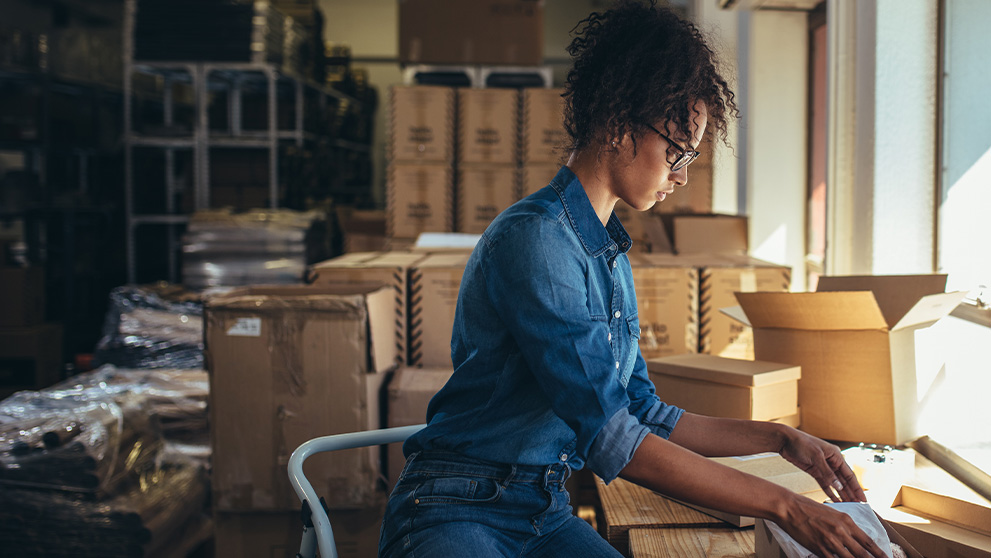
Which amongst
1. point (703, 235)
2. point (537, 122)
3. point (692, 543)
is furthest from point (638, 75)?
point (537, 122)

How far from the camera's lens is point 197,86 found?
4910 mm

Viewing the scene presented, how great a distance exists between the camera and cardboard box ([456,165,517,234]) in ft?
13.3

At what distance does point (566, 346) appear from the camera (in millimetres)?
998

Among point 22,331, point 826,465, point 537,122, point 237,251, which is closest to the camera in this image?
point 826,465

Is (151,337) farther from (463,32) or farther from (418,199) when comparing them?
(463,32)

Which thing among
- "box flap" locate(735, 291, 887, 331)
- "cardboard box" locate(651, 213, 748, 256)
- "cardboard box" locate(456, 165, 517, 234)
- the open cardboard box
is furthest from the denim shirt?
"cardboard box" locate(456, 165, 517, 234)

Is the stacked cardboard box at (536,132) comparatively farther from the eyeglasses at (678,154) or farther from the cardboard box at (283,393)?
the eyeglasses at (678,154)

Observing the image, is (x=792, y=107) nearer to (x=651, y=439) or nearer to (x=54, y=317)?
(x=651, y=439)

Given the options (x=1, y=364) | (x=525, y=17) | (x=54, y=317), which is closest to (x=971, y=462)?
(x=525, y=17)

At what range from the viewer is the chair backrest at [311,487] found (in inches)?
45.1

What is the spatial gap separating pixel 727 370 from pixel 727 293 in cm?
97

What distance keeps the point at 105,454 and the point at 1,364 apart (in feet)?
9.12

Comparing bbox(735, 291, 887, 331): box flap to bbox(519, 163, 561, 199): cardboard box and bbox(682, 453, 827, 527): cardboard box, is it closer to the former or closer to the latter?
bbox(682, 453, 827, 527): cardboard box

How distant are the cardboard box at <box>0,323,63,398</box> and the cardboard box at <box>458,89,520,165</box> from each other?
267 centimetres
